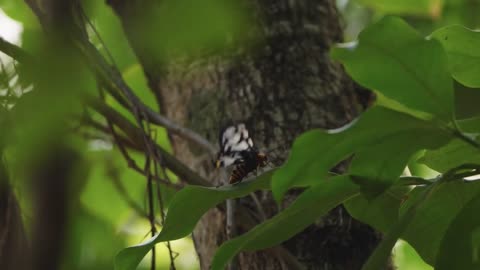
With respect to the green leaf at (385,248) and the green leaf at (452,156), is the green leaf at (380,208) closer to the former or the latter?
the green leaf at (452,156)

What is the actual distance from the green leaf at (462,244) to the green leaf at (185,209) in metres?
0.20

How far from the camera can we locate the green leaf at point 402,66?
73 centimetres

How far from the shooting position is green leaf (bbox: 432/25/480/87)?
2.92 ft

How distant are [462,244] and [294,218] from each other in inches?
7.1

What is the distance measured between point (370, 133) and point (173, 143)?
772 mm

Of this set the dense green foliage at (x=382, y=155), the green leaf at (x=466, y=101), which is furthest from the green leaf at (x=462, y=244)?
the green leaf at (x=466, y=101)

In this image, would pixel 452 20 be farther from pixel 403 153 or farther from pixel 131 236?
pixel 403 153

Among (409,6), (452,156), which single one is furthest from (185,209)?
(409,6)

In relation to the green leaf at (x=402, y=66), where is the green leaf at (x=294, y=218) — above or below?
below

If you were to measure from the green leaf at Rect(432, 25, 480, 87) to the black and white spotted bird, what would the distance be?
0.30m

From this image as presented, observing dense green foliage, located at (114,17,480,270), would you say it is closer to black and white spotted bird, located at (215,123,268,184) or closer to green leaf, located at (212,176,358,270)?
green leaf, located at (212,176,358,270)

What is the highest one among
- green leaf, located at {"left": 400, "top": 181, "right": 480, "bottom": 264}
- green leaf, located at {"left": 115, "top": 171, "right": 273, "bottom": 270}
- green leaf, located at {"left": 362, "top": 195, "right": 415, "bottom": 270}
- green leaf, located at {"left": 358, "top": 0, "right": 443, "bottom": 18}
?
green leaf, located at {"left": 115, "top": 171, "right": 273, "bottom": 270}

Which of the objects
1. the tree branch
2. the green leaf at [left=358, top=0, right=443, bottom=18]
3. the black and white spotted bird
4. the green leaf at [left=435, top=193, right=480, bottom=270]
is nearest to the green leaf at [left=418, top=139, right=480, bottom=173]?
the green leaf at [left=435, top=193, right=480, bottom=270]

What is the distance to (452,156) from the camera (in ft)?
3.05
